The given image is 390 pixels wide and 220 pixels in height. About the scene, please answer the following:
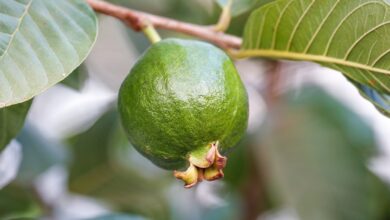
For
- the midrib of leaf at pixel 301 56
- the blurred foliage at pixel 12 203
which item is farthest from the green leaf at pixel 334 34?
the blurred foliage at pixel 12 203

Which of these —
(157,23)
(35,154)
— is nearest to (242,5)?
(157,23)

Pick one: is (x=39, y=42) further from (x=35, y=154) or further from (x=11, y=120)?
(x=35, y=154)

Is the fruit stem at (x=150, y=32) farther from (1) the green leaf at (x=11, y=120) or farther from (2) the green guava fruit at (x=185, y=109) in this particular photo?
(1) the green leaf at (x=11, y=120)

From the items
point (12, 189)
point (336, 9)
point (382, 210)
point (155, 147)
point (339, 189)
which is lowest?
point (382, 210)

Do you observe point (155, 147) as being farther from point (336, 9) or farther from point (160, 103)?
point (336, 9)

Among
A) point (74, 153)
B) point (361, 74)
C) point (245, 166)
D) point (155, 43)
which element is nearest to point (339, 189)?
point (245, 166)

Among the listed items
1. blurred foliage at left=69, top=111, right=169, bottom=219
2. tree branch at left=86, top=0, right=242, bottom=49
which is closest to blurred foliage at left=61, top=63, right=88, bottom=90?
tree branch at left=86, top=0, right=242, bottom=49

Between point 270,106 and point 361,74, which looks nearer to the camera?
point 361,74
